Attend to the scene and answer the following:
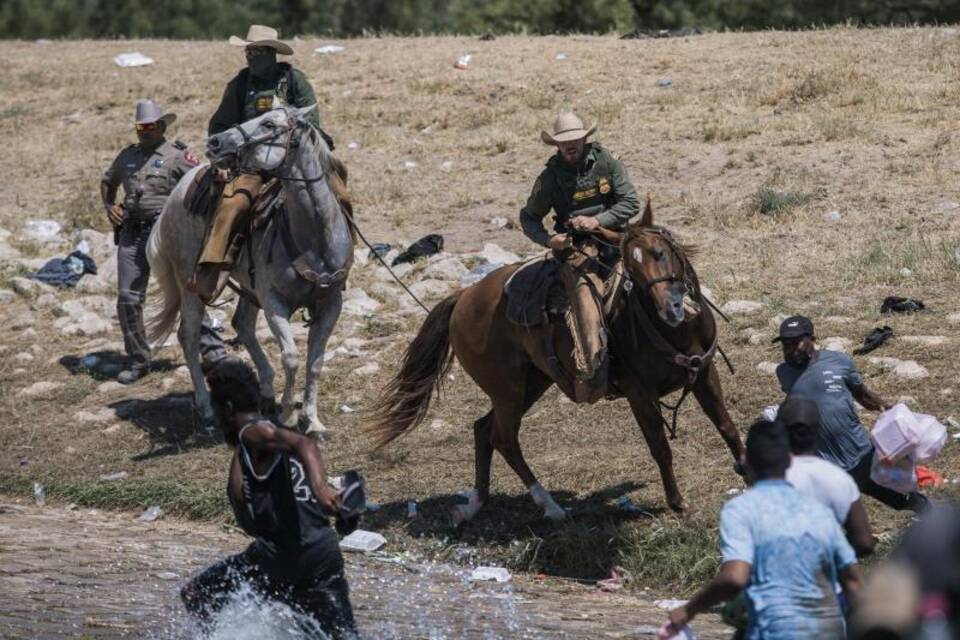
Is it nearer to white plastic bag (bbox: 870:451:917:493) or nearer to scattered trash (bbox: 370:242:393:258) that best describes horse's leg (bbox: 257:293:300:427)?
scattered trash (bbox: 370:242:393:258)

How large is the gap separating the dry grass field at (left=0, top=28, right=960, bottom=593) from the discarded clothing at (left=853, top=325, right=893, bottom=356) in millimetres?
174

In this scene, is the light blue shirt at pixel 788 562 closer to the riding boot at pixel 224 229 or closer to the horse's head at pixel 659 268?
the horse's head at pixel 659 268

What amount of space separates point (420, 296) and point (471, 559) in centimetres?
514

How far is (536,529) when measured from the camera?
31.6ft

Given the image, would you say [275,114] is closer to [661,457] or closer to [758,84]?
[661,457]

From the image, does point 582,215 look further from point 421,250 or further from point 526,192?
point 526,192

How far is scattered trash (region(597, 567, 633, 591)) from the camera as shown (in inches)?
345

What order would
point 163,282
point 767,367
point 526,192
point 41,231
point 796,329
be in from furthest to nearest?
point 41,231
point 526,192
point 163,282
point 767,367
point 796,329

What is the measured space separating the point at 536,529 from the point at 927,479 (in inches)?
90.8

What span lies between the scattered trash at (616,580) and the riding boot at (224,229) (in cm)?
416

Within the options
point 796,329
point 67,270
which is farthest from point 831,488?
point 67,270

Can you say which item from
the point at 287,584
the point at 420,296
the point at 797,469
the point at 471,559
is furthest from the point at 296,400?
the point at 797,469

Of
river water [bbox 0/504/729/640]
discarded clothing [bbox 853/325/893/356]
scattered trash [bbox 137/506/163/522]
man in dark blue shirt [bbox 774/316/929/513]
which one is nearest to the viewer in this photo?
river water [bbox 0/504/729/640]

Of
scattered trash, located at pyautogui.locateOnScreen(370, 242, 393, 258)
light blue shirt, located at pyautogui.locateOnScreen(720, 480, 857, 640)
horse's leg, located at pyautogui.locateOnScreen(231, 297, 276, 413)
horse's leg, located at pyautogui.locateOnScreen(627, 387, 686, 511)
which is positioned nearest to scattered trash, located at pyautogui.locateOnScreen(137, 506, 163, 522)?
horse's leg, located at pyautogui.locateOnScreen(231, 297, 276, 413)
